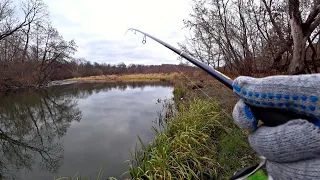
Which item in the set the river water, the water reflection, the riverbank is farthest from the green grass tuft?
the water reflection

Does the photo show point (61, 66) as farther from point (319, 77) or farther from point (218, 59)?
point (319, 77)

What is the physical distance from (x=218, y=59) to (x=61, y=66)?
3019cm

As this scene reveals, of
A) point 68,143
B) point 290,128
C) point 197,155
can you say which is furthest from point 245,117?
point 68,143

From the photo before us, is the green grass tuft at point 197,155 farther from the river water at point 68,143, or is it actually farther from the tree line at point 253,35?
the tree line at point 253,35

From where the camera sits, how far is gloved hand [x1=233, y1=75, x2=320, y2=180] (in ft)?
2.62

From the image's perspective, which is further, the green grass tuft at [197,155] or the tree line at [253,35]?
the tree line at [253,35]

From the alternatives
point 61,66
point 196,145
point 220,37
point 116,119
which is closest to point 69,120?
point 116,119

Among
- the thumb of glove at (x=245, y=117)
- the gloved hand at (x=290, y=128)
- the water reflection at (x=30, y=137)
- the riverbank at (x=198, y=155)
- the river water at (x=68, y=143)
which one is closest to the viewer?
the gloved hand at (x=290, y=128)

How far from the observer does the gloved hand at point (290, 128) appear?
80 centimetres

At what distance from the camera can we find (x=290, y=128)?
34.0 inches

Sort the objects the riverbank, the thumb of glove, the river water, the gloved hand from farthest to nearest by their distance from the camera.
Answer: the river water < the riverbank < the thumb of glove < the gloved hand

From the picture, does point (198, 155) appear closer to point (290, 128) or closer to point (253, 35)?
point (290, 128)

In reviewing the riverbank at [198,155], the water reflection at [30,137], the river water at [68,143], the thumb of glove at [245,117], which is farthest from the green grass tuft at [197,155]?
the water reflection at [30,137]

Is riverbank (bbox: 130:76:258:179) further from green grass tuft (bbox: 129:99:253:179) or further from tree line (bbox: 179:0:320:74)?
tree line (bbox: 179:0:320:74)
